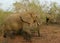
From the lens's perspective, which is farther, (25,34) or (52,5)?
(52,5)

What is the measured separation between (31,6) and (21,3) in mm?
766

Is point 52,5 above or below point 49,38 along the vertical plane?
above

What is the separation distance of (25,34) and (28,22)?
0.40 metres

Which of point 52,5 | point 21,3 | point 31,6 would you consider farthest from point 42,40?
point 52,5

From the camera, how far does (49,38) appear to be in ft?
23.5

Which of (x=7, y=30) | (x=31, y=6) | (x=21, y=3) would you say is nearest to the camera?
(x=7, y=30)

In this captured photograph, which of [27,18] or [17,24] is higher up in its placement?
[27,18]

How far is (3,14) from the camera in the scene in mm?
8727

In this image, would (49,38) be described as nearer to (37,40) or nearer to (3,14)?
(37,40)

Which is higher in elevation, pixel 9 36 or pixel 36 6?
pixel 36 6

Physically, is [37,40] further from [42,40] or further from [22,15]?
[22,15]

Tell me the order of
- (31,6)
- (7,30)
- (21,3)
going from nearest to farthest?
(7,30) < (31,6) < (21,3)

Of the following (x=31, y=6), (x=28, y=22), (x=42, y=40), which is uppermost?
(x=31, y=6)

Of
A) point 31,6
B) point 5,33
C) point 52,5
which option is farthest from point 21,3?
point 5,33
